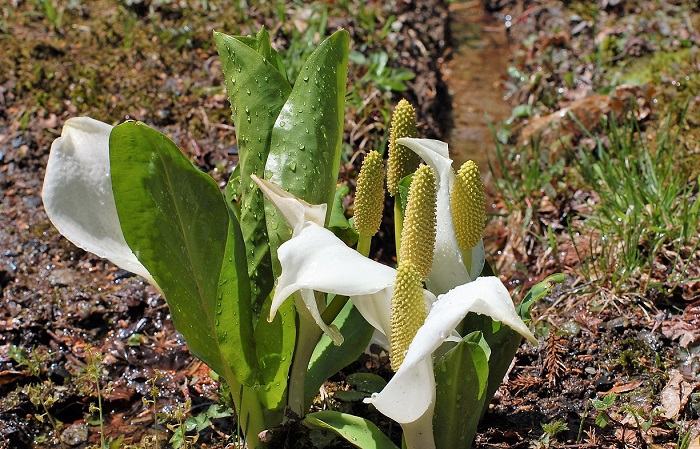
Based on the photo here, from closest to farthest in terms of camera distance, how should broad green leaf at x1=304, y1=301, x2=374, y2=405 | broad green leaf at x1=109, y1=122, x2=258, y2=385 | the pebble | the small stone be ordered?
broad green leaf at x1=109, y1=122, x2=258, y2=385 → broad green leaf at x1=304, y1=301, x2=374, y2=405 → the pebble → the small stone

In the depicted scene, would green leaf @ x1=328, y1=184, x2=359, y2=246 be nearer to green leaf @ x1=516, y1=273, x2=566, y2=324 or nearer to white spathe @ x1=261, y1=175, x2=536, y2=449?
white spathe @ x1=261, y1=175, x2=536, y2=449

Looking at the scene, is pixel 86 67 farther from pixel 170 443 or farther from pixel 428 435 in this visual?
pixel 428 435

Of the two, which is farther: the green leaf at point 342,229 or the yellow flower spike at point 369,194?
the green leaf at point 342,229

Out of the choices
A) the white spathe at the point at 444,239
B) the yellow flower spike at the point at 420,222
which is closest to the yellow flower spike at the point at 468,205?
the white spathe at the point at 444,239

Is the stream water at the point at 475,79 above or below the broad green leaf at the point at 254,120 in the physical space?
below

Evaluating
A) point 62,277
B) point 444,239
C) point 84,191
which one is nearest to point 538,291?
point 444,239

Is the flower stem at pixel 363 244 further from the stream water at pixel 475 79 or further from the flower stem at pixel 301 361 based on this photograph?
the stream water at pixel 475 79

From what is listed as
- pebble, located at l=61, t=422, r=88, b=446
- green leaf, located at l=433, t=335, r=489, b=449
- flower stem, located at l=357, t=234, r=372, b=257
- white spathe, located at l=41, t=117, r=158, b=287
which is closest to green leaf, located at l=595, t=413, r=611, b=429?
green leaf, located at l=433, t=335, r=489, b=449
